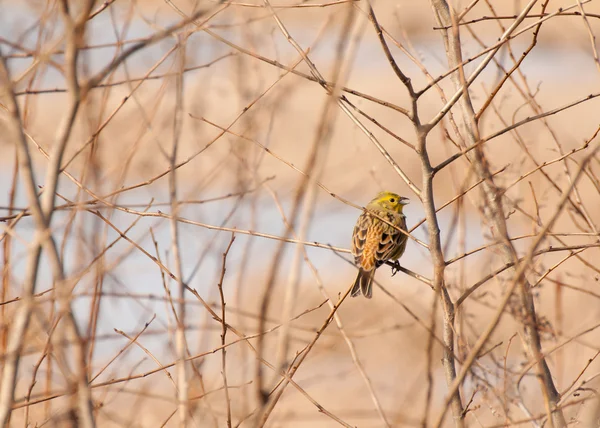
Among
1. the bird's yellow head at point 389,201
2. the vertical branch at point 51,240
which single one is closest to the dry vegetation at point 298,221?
the vertical branch at point 51,240

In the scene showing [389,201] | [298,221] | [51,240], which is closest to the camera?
[51,240]

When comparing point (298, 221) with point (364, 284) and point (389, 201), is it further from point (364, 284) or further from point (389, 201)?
point (389, 201)

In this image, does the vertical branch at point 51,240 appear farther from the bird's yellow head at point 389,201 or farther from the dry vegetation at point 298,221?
the bird's yellow head at point 389,201

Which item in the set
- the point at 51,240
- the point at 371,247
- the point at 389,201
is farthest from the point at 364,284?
the point at 51,240

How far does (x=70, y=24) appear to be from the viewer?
2.23m

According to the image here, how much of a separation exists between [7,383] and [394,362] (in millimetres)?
10798

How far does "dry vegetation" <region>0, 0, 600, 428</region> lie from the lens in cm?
261

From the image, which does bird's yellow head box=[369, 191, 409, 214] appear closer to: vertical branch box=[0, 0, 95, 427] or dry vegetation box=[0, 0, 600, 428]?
dry vegetation box=[0, 0, 600, 428]

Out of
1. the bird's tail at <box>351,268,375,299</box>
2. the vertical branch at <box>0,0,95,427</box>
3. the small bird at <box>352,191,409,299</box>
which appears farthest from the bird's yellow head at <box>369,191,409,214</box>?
the vertical branch at <box>0,0,95,427</box>

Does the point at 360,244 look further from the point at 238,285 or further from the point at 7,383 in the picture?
the point at 7,383

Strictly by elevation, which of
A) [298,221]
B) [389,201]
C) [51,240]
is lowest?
[51,240]

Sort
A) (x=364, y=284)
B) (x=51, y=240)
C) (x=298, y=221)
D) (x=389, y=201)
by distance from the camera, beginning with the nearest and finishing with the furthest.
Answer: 1. (x=51, y=240)
2. (x=298, y=221)
3. (x=364, y=284)
4. (x=389, y=201)

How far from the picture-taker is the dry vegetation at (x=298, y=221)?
8.57 ft

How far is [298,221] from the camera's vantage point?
576 cm
